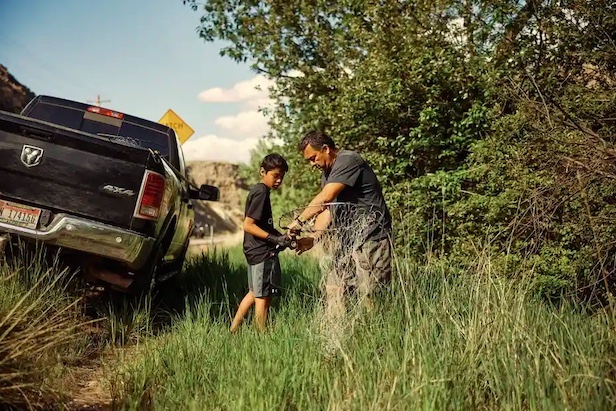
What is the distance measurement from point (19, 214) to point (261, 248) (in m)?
2.00

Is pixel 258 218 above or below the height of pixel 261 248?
above

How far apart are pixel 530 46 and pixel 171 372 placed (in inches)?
257

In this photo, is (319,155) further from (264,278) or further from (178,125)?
(178,125)

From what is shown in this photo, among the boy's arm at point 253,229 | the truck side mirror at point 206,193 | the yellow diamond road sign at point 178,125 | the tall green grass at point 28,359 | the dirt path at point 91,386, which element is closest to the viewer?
the tall green grass at point 28,359

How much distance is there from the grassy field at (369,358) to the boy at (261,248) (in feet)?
1.62

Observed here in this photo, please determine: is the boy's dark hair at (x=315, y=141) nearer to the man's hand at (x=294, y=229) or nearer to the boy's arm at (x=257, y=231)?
the man's hand at (x=294, y=229)

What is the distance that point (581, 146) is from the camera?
495 cm

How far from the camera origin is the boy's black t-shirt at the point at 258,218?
552cm

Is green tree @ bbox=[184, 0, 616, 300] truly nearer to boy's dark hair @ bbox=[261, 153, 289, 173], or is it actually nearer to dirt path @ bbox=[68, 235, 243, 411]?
boy's dark hair @ bbox=[261, 153, 289, 173]

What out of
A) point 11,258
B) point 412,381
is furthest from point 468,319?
point 11,258

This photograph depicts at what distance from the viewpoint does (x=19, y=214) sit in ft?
16.9

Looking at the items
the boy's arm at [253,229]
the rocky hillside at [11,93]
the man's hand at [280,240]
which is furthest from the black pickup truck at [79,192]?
the rocky hillside at [11,93]

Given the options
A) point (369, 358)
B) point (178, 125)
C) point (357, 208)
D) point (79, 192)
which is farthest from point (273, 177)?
point (178, 125)

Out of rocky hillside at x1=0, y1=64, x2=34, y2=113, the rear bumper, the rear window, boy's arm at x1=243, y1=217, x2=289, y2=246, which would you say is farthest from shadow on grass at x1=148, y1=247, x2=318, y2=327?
rocky hillside at x1=0, y1=64, x2=34, y2=113
